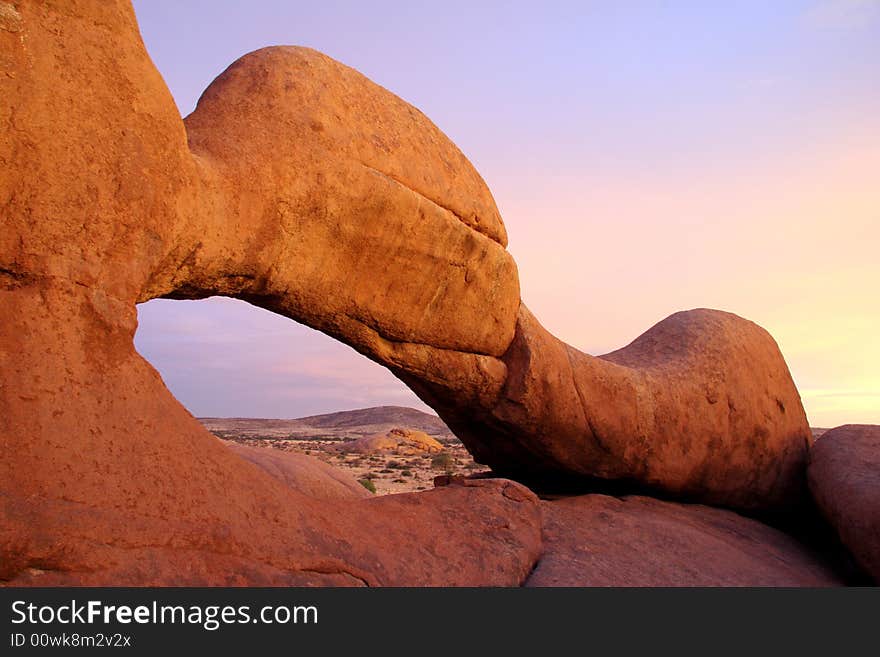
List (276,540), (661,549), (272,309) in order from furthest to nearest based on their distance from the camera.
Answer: (661,549) → (272,309) → (276,540)

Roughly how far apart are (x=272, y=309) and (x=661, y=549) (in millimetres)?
4106

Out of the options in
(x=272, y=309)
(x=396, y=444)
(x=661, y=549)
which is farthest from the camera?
(x=396, y=444)

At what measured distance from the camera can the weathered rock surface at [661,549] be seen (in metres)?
5.79

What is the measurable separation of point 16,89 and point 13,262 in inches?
36.0

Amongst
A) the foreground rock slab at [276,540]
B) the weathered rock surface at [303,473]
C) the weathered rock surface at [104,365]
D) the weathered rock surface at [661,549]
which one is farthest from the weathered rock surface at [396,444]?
the weathered rock surface at [104,365]

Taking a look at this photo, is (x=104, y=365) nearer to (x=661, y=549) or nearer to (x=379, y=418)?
(x=661, y=549)

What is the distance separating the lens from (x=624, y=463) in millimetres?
7836

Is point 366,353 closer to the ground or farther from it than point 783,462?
farther from it

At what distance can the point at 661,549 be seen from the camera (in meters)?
6.54

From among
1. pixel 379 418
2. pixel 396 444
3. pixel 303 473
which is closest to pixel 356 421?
pixel 379 418

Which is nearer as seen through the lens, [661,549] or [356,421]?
[661,549]

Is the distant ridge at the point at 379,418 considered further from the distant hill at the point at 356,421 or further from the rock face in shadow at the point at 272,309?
the rock face in shadow at the point at 272,309

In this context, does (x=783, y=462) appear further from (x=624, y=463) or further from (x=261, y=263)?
(x=261, y=263)
